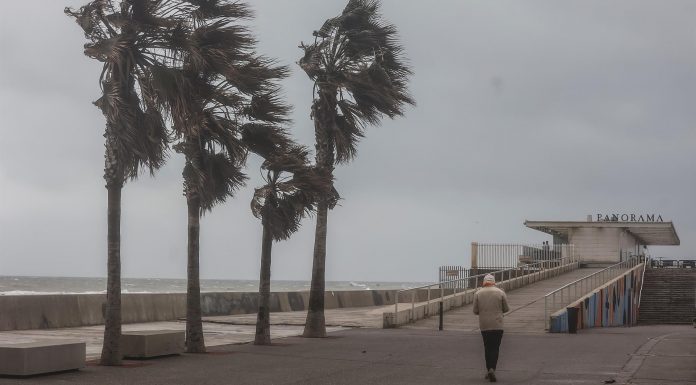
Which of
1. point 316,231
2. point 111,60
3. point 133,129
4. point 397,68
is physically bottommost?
point 316,231

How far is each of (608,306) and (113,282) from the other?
2611cm

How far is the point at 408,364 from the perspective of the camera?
17.4 meters

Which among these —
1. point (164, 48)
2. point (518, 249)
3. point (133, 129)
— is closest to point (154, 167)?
point (133, 129)

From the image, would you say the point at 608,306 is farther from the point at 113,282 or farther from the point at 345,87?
the point at 113,282

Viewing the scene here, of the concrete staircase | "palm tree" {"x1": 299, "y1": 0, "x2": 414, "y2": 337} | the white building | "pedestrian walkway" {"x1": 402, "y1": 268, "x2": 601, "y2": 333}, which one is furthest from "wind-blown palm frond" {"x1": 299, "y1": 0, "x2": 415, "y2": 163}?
the white building

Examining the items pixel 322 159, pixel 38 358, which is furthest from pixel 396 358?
pixel 322 159

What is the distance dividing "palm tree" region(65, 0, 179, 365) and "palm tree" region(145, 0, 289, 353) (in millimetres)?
420

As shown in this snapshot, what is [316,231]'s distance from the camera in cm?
2509

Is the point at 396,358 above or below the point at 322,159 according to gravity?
below

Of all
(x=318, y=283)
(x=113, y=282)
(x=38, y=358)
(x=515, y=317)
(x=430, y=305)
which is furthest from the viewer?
(x=430, y=305)

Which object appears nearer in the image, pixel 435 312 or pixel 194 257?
pixel 194 257

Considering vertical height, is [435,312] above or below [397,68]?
below

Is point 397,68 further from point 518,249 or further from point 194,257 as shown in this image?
point 518,249

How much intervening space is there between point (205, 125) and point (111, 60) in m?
2.69
